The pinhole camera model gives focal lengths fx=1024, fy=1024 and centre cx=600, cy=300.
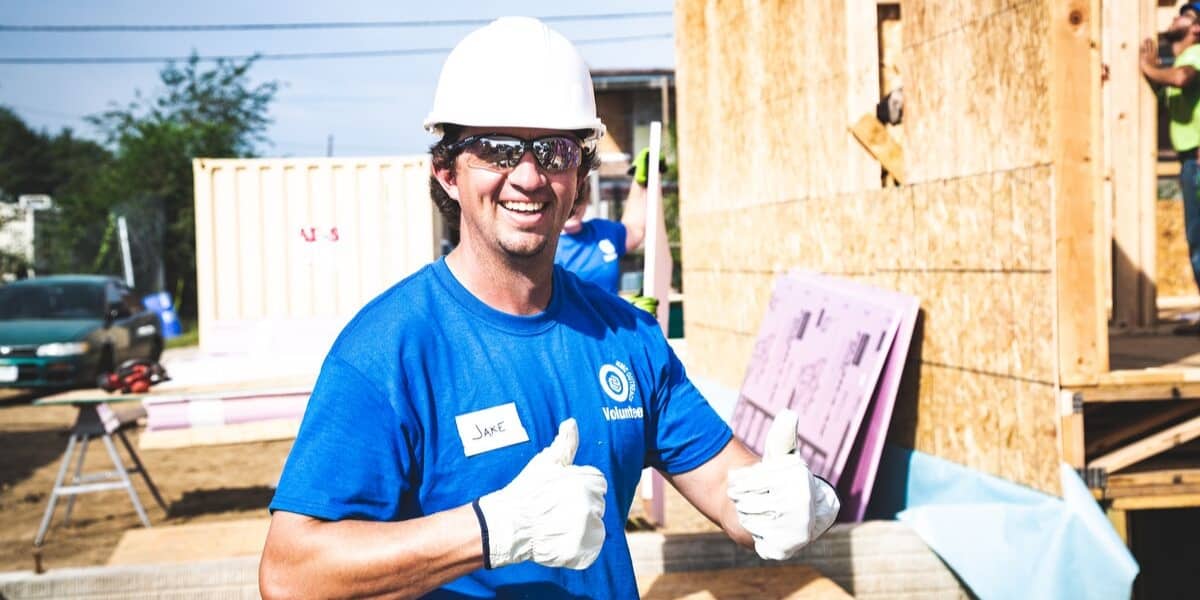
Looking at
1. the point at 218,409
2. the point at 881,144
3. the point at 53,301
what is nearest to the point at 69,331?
the point at 53,301

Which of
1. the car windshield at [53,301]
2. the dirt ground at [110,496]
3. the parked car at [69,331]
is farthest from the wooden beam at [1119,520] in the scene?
the car windshield at [53,301]

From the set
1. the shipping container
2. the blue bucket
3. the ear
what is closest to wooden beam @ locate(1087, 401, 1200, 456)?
the ear

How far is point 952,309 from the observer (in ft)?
18.2

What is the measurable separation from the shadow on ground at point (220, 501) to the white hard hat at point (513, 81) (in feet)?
26.7

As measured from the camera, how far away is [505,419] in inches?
A: 85.7

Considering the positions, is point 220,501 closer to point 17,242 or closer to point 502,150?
point 502,150

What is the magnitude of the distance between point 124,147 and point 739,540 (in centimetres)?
3802

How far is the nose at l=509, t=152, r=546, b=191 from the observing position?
91.1 inches

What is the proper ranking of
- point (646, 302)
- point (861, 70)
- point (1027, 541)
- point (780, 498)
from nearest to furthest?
point (780, 498) → point (1027, 541) → point (646, 302) → point (861, 70)

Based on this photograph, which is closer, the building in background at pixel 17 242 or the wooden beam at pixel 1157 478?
the wooden beam at pixel 1157 478

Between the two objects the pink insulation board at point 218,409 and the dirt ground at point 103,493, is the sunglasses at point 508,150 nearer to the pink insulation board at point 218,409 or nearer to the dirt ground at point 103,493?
the pink insulation board at point 218,409

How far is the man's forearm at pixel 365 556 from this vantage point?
1.88 metres

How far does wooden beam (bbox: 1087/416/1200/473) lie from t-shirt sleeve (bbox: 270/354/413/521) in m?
4.04

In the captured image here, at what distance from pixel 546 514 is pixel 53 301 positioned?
1741cm
